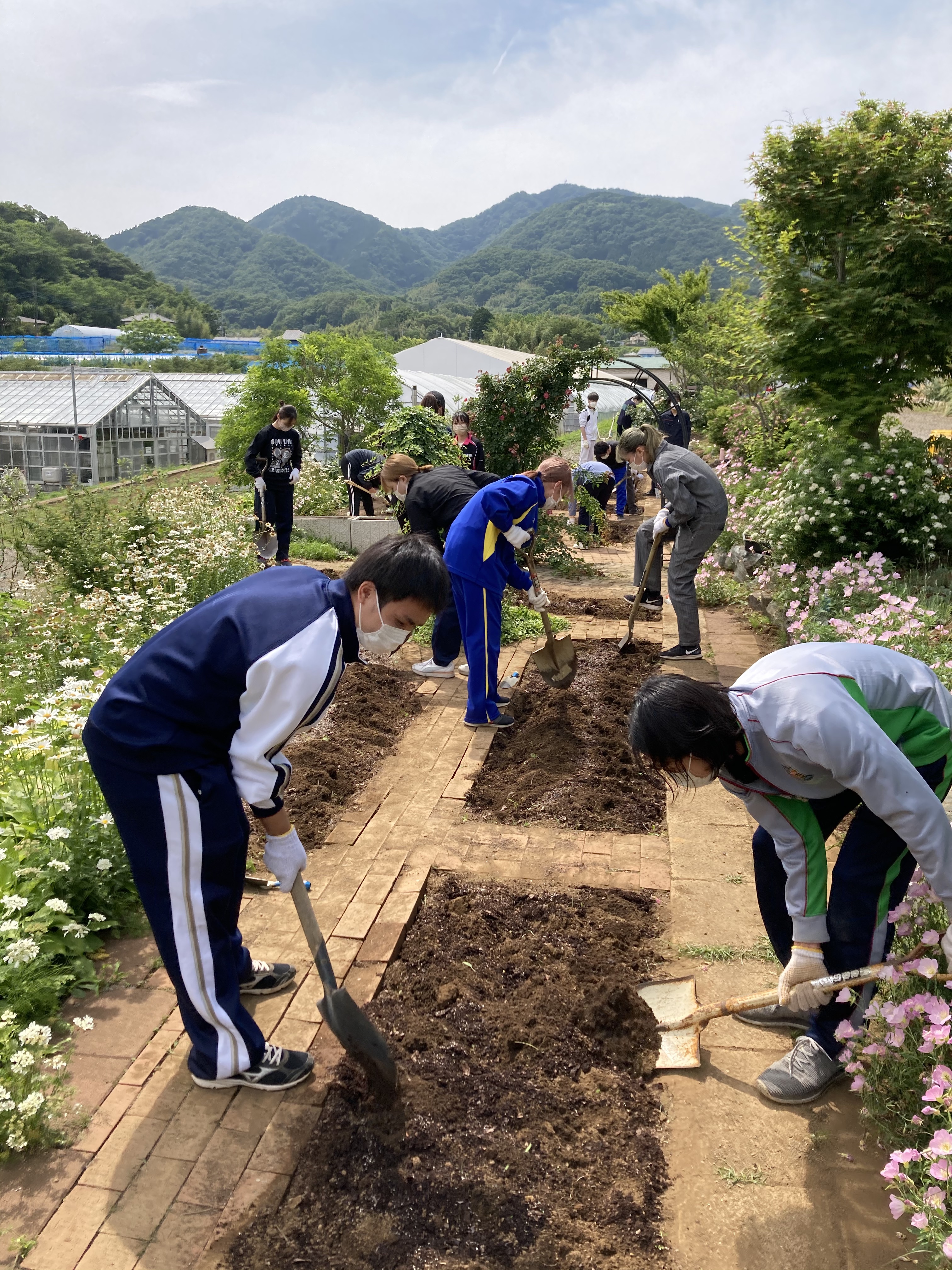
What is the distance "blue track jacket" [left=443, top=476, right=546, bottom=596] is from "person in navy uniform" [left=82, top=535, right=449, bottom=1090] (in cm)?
253

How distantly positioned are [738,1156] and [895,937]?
755 millimetres

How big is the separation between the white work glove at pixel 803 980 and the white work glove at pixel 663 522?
13.8 feet

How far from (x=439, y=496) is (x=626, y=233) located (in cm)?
17873

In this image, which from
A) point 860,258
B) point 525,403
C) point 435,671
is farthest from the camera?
point 525,403

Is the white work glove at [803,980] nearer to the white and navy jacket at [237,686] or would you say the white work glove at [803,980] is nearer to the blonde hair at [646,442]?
the white and navy jacket at [237,686]

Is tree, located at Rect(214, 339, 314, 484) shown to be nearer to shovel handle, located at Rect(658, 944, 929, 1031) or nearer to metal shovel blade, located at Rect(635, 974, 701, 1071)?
metal shovel blade, located at Rect(635, 974, 701, 1071)

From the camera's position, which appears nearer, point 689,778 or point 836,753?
point 836,753

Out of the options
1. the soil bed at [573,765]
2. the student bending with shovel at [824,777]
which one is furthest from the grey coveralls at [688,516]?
the student bending with shovel at [824,777]

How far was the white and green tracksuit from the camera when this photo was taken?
6.63 feet

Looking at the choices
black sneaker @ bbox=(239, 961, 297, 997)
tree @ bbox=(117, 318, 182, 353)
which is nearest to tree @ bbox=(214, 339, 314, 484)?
black sneaker @ bbox=(239, 961, 297, 997)

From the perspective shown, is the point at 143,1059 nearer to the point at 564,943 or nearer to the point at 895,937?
the point at 564,943

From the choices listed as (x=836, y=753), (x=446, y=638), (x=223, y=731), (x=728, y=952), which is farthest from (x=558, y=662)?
(x=836, y=753)

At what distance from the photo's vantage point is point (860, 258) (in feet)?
22.7

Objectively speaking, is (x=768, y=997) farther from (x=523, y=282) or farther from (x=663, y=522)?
(x=523, y=282)
